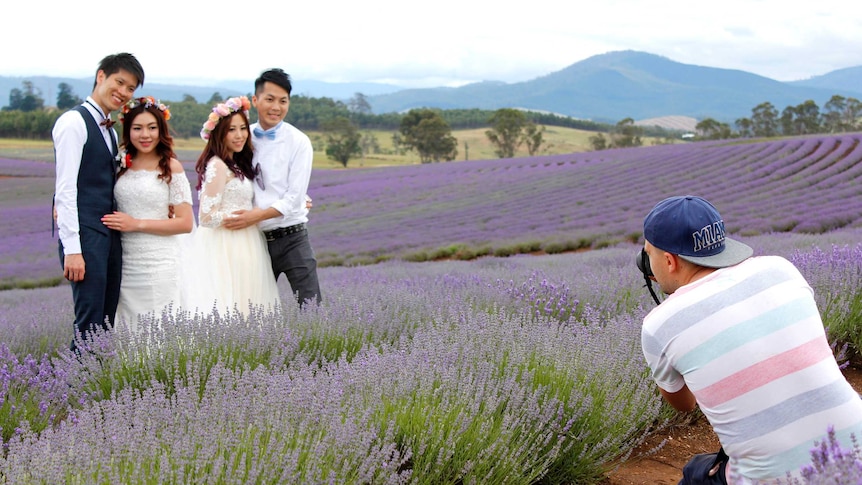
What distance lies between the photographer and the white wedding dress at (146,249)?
12.8 ft

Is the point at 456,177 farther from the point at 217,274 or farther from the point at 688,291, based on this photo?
the point at 688,291

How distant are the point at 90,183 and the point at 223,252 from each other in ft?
3.00

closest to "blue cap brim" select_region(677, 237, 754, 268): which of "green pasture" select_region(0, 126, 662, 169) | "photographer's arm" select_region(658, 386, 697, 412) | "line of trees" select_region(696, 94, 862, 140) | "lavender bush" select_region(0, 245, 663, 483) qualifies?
"photographer's arm" select_region(658, 386, 697, 412)

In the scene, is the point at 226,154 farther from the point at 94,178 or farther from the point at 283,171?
the point at 94,178

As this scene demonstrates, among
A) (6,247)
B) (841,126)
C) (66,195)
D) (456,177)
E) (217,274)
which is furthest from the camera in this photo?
(841,126)

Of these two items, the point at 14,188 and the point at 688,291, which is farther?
the point at 14,188

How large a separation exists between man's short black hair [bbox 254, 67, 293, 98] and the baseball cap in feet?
10.1

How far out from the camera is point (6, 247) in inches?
619

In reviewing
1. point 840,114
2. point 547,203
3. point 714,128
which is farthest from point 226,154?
point 840,114

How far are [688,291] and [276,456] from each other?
1.11m

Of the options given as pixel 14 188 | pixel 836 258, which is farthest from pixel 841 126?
pixel 836 258

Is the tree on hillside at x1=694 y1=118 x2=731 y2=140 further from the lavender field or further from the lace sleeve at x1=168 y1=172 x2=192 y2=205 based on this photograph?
the lace sleeve at x1=168 y1=172 x2=192 y2=205

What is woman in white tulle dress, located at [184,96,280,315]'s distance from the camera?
169 inches

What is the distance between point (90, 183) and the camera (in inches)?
145
